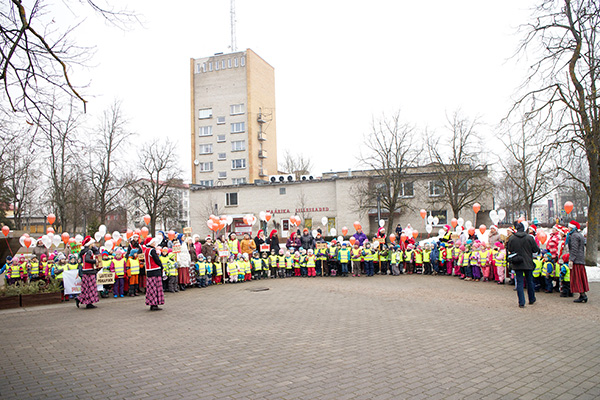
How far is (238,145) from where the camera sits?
65938 mm

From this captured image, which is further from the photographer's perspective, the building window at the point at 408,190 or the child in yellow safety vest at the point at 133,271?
the building window at the point at 408,190

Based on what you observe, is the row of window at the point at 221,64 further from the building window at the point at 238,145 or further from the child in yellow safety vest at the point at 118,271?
the child in yellow safety vest at the point at 118,271

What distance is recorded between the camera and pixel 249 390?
17.4 feet

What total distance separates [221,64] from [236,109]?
7.70m

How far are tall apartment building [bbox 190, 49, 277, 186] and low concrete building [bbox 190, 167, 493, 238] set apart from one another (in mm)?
14162

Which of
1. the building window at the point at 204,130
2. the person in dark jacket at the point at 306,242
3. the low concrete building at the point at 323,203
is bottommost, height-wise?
the person in dark jacket at the point at 306,242

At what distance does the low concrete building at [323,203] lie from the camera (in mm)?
42125

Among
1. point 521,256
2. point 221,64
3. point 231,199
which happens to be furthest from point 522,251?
point 221,64

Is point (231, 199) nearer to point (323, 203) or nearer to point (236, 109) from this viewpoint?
point (323, 203)

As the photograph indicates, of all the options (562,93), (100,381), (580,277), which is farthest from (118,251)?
(562,93)

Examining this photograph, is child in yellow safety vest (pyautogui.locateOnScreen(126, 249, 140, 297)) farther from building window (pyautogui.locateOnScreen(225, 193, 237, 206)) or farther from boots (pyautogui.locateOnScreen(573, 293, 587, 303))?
building window (pyautogui.locateOnScreen(225, 193, 237, 206))

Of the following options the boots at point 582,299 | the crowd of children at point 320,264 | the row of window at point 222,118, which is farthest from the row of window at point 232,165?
the boots at point 582,299

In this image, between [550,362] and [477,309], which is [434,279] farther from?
[550,362]

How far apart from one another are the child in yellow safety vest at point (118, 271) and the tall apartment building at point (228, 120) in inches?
1968
